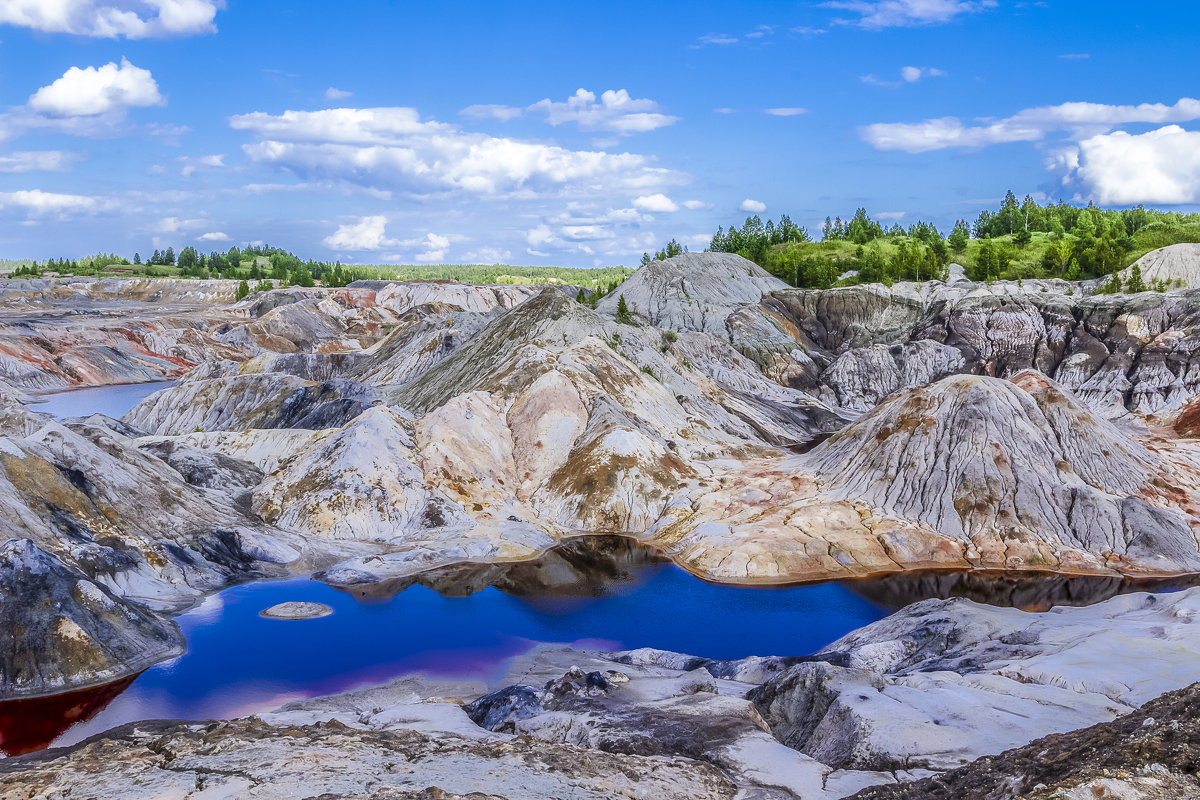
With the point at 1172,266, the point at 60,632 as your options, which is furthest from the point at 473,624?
the point at 1172,266

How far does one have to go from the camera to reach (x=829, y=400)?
275 feet

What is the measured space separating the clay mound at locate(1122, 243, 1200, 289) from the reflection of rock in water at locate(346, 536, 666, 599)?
269ft

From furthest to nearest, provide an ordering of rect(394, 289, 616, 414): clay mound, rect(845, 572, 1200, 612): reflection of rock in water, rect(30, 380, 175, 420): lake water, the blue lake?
rect(30, 380, 175, 420): lake water, rect(394, 289, 616, 414): clay mound, rect(845, 572, 1200, 612): reflection of rock in water, the blue lake

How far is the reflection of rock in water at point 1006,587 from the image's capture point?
3634 centimetres

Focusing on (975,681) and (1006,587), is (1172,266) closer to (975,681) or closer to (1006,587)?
(1006,587)

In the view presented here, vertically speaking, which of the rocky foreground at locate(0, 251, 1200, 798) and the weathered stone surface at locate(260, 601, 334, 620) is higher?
the rocky foreground at locate(0, 251, 1200, 798)

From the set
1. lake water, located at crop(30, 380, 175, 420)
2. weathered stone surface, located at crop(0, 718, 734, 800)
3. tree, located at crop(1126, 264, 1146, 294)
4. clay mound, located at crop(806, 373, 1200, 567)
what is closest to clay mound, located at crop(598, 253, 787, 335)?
tree, located at crop(1126, 264, 1146, 294)

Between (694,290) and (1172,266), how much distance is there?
5177 centimetres

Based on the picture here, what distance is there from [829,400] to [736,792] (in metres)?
69.6

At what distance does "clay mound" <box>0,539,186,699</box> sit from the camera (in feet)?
86.4

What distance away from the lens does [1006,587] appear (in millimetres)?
37844

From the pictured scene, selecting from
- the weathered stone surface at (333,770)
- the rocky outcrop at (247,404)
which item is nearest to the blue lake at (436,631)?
the weathered stone surface at (333,770)

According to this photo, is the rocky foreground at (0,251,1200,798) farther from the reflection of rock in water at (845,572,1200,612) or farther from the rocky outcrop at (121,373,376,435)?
the reflection of rock in water at (845,572,1200,612)

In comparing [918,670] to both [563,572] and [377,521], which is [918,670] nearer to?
[563,572]
